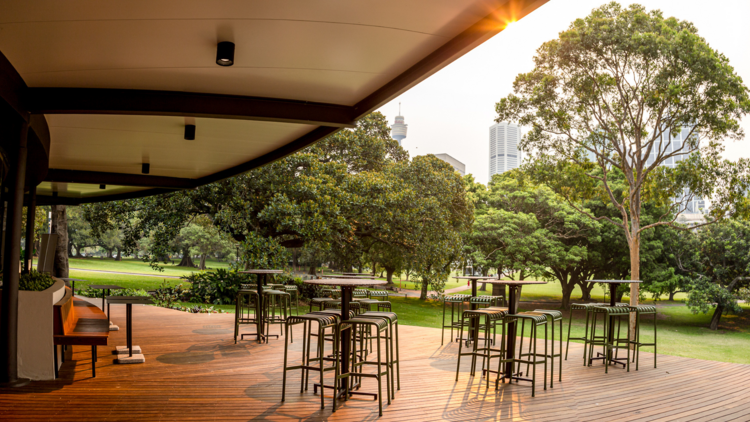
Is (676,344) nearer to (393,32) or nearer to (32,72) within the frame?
(393,32)

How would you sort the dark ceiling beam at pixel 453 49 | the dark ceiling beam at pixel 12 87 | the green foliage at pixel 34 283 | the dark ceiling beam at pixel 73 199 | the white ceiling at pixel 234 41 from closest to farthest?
1. the dark ceiling beam at pixel 453 49
2. the white ceiling at pixel 234 41
3. the dark ceiling beam at pixel 12 87
4. the green foliage at pixel 34 283
5. the dark ceiling beam at pixel 73 199

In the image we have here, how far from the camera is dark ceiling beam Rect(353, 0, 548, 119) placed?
2445mm

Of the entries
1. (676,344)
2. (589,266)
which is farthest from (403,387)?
(589,266)

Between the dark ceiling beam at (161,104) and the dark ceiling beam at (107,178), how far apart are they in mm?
4353

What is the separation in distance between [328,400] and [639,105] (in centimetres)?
1085

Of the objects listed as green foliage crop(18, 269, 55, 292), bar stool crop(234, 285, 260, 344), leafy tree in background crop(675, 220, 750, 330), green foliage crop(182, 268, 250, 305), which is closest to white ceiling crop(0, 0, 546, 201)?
green foliage crop(18, 269, 55, 292)

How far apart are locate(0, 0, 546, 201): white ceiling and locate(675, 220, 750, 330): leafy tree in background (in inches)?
659

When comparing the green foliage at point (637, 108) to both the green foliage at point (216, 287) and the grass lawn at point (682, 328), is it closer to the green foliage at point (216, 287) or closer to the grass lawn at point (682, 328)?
the grass lawn at point (682, 328)

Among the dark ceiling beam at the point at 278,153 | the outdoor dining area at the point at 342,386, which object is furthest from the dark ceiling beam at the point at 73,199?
the outdoor dining area at the point at 342,386

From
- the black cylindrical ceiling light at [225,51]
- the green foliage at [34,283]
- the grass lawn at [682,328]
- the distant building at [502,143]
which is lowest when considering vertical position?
the grass lawn at [682,328]

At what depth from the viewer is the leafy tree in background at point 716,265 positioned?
1603 centimetres

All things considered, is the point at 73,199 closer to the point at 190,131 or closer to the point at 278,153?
the point at 278,153

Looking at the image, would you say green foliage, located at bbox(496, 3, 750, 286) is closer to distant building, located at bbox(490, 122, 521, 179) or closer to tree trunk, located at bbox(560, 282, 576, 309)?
tree trunk, located at bbox(560, 282, 576, 309)

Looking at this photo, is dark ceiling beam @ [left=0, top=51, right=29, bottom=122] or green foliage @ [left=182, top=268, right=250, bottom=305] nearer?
dark ceiling beam @ [left=0, top=51, right=29, bottom=122]
